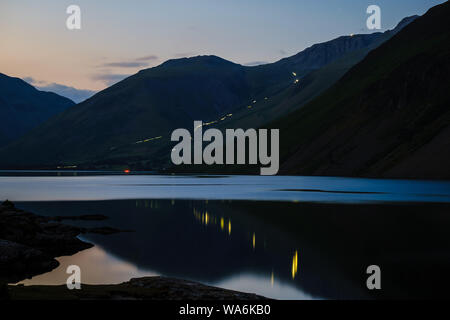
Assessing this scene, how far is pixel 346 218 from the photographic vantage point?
216 feet

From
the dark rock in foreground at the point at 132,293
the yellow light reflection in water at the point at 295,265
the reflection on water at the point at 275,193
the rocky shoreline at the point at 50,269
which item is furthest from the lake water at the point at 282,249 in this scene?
the reflection on water at the point at 275,193

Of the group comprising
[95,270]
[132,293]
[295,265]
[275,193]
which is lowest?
[275,193]

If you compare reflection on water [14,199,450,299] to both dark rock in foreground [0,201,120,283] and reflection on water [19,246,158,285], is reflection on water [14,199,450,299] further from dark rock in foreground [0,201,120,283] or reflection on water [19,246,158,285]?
dark rock in foreground [0,201,120,283]

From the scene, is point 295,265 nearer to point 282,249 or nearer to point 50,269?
point 282,249

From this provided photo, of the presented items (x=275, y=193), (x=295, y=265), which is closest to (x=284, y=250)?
(x=295, y=265)

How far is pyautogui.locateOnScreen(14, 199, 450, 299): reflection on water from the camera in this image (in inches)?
1261

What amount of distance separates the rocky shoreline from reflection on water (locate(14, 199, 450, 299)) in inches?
74.7

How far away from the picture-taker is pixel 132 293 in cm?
2611

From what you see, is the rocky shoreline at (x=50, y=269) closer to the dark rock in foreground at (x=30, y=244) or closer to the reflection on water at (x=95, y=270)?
the dark rock in foreground at (x=30, y=244)

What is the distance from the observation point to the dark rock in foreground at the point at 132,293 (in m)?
24.8

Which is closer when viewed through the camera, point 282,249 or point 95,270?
point 95,270

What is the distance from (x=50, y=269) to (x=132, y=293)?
39.3 feet
